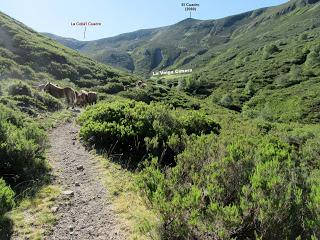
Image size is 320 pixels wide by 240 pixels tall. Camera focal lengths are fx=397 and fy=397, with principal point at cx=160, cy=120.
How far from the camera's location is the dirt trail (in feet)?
24.5

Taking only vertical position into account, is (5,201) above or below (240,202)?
below

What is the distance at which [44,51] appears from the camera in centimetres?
5741

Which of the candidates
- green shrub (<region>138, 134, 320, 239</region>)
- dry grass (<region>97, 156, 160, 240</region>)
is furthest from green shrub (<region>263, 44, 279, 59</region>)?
green shrub (<region>138, 134, 320, 239</region>)

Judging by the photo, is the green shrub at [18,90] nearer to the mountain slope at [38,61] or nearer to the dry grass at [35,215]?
the dry grass at [35,215]

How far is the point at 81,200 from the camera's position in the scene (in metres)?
8.86

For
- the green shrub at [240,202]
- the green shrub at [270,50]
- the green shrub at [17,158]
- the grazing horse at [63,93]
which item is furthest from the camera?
the green shrub at [270,50]

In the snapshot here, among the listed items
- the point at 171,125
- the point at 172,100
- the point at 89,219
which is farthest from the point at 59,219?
the point at 172,100

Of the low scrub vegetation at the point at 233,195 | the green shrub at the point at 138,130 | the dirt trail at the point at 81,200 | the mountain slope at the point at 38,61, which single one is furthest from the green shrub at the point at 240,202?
the mountain slope at the point at 38,61

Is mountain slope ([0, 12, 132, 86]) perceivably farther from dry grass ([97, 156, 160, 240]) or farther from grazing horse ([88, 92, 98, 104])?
dry grass ([97, 156, 160, 240])

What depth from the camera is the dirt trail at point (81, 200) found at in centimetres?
747

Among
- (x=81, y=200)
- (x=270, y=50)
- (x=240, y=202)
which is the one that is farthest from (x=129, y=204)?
(x=270, y=50)

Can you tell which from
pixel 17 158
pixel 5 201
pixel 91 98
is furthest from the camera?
pixel 91 98

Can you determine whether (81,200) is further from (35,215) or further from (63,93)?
(63,93)

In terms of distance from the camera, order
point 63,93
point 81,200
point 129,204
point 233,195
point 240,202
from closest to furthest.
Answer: point 240,202, point 233,195, point 129,204, point 81,200, point 63,93
